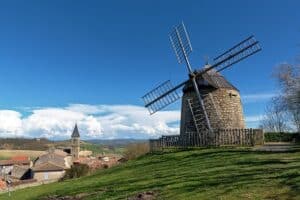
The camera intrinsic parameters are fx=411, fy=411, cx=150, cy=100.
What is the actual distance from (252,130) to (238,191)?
18002mm

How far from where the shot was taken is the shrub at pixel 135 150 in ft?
145

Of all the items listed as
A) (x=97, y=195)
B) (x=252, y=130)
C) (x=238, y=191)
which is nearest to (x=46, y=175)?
(x=252, y=130)

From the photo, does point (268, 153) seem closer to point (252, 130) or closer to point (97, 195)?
point (252, 130)

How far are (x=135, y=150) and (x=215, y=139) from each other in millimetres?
13553

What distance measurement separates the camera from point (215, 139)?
110 ft

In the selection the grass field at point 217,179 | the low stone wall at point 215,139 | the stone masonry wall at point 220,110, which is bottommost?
the grass field at point 217,179

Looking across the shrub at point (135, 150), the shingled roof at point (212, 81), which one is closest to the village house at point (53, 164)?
the shrub at point (135, 150)

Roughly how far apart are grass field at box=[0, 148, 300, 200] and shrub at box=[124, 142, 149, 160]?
15.2 metres

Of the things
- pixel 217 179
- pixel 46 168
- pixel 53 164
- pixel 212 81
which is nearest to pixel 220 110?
pixel 212 81

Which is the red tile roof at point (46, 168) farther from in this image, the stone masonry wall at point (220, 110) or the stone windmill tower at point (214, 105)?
the stone masonry wall at point (220, 110)

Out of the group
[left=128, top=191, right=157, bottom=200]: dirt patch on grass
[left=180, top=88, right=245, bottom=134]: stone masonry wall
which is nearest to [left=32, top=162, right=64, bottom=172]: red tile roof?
[left=180, top=88, right=245, bottom=134]: stone masonry wall

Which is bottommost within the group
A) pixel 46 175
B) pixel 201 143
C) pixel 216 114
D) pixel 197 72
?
pixel 46 175

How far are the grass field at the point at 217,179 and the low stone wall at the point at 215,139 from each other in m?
4.12

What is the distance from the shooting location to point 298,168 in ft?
57.3
